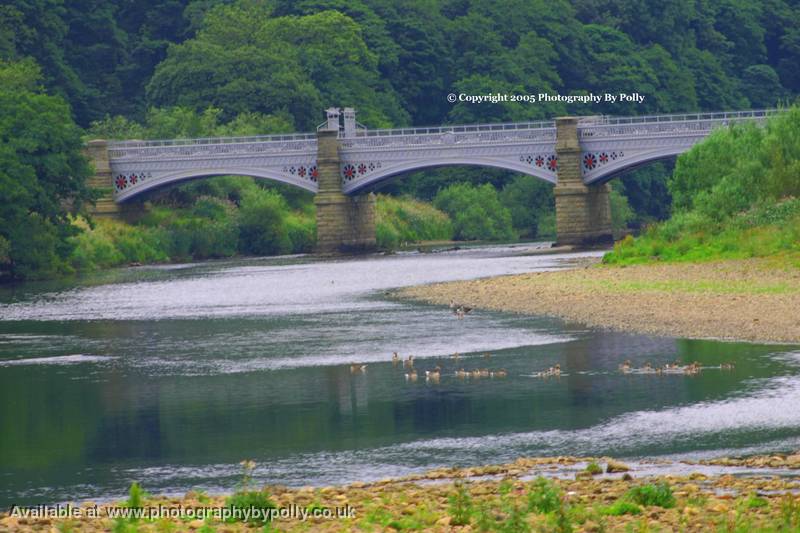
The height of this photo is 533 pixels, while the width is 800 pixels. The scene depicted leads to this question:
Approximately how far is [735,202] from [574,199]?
2726 centimetres

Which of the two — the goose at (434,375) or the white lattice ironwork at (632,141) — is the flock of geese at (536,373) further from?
the white lattice ironwork at (632,141)

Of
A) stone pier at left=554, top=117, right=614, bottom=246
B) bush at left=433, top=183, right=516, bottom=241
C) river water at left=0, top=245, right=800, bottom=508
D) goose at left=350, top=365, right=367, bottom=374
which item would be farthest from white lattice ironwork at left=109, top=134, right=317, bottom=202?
goose at left=350, top=365, right=367, bottom=374

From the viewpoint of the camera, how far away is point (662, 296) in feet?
170

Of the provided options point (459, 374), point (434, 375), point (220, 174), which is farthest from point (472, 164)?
point (434, 375)

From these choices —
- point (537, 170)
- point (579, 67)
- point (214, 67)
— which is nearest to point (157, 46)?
point (214, 67)

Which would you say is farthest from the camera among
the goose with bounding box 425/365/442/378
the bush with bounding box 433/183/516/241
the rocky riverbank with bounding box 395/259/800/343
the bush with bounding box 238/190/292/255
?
the bush with bounding box 433/183/516/241

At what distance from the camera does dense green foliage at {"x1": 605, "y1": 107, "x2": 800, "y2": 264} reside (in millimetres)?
62750

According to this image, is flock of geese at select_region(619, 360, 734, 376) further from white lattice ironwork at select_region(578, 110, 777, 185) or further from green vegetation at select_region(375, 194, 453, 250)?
green vegetation at select_region(375, 194, 453, 250)

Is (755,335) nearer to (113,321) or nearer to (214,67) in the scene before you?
(113,321)

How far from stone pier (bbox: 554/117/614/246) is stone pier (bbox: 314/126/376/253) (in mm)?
13252

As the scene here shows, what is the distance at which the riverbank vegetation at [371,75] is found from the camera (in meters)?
110

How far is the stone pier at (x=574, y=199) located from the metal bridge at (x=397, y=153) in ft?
2.21

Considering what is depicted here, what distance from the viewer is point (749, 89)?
165 m

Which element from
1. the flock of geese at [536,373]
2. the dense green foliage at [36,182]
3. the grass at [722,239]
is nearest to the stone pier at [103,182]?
the dense green foliage at [36,182]
